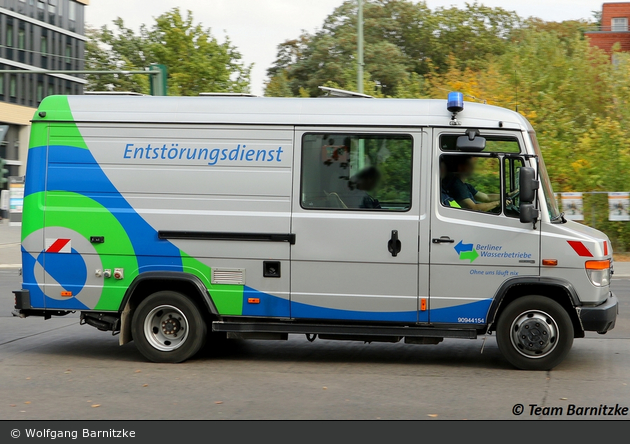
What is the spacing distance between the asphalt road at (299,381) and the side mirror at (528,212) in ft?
4.91

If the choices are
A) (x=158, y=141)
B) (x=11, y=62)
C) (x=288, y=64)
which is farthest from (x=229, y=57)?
(x=158, y=141)

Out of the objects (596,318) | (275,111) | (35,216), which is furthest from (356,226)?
(35,216)

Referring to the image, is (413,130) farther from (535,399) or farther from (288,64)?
(288,64)

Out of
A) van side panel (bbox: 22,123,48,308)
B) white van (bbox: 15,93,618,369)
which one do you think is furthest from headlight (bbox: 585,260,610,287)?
van side panel (bbox: 22,123,48,308)

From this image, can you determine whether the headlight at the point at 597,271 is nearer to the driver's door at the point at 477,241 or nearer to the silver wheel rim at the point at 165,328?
the driver's door at the point at 477,241

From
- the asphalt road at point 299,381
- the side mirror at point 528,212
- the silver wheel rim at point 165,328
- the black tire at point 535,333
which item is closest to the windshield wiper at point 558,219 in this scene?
the side mirror at point 528,212

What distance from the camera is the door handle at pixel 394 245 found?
25.2ft

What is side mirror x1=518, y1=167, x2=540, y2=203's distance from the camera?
729cm

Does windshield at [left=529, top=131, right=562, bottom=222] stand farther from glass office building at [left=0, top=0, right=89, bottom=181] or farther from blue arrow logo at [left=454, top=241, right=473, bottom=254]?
glass office building at [left=0, top=0, right=89, bottom=181]

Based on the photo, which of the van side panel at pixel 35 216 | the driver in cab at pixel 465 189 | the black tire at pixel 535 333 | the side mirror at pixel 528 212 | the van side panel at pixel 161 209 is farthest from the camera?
the van side panel at pixel 35 216

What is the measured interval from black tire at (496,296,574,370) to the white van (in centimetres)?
1

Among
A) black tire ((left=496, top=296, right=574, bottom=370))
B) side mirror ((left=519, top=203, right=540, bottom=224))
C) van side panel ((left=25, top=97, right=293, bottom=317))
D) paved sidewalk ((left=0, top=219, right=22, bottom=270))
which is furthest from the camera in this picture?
paved sidewalk ((left=0, top=219, right=22, bottom=270))

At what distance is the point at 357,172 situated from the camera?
7.80 meters

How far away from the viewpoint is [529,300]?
25.0 ft
